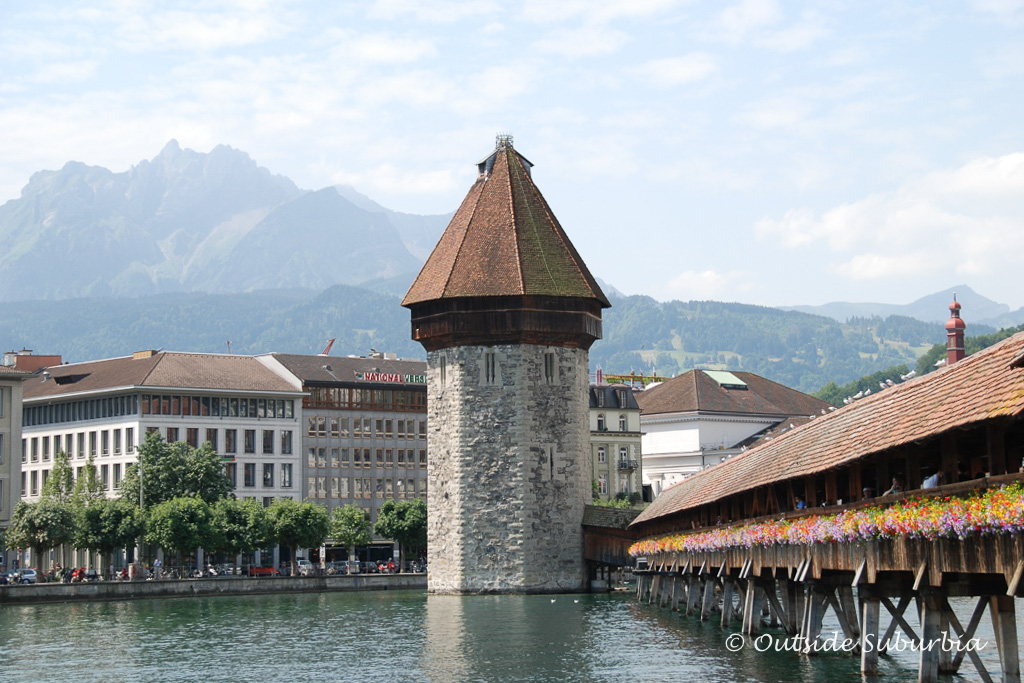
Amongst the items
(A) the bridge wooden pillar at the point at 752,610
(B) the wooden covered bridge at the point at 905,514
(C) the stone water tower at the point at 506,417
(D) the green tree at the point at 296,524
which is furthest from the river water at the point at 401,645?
(D) the green tree at the point at 296,524

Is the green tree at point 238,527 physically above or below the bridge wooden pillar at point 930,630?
above

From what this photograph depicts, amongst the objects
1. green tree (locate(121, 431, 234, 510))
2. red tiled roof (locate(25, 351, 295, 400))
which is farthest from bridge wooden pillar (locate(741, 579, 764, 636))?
red tiled roof (locate(25, 351, 295, 400))

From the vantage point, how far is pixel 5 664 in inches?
1439

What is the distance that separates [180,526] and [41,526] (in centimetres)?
633

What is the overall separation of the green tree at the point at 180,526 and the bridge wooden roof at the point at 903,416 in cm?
4352

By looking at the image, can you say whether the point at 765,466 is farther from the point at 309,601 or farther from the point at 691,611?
the point at 309,601

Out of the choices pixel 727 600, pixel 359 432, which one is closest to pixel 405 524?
pixel 359 432

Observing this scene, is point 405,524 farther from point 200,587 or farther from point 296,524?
point 200,587

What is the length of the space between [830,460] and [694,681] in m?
6.21

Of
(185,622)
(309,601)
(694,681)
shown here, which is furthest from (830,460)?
(309,601)

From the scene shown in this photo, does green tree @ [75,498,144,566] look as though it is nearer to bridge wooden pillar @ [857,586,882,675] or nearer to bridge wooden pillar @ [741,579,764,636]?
bridge wooden pillar @ [741,579,764,636]

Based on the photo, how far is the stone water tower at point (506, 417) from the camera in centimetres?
6053

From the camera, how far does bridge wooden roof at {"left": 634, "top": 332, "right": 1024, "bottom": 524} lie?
62.0 ft

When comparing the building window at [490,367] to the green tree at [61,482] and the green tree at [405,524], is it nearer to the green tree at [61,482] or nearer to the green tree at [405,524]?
the green tree at [405,524]
